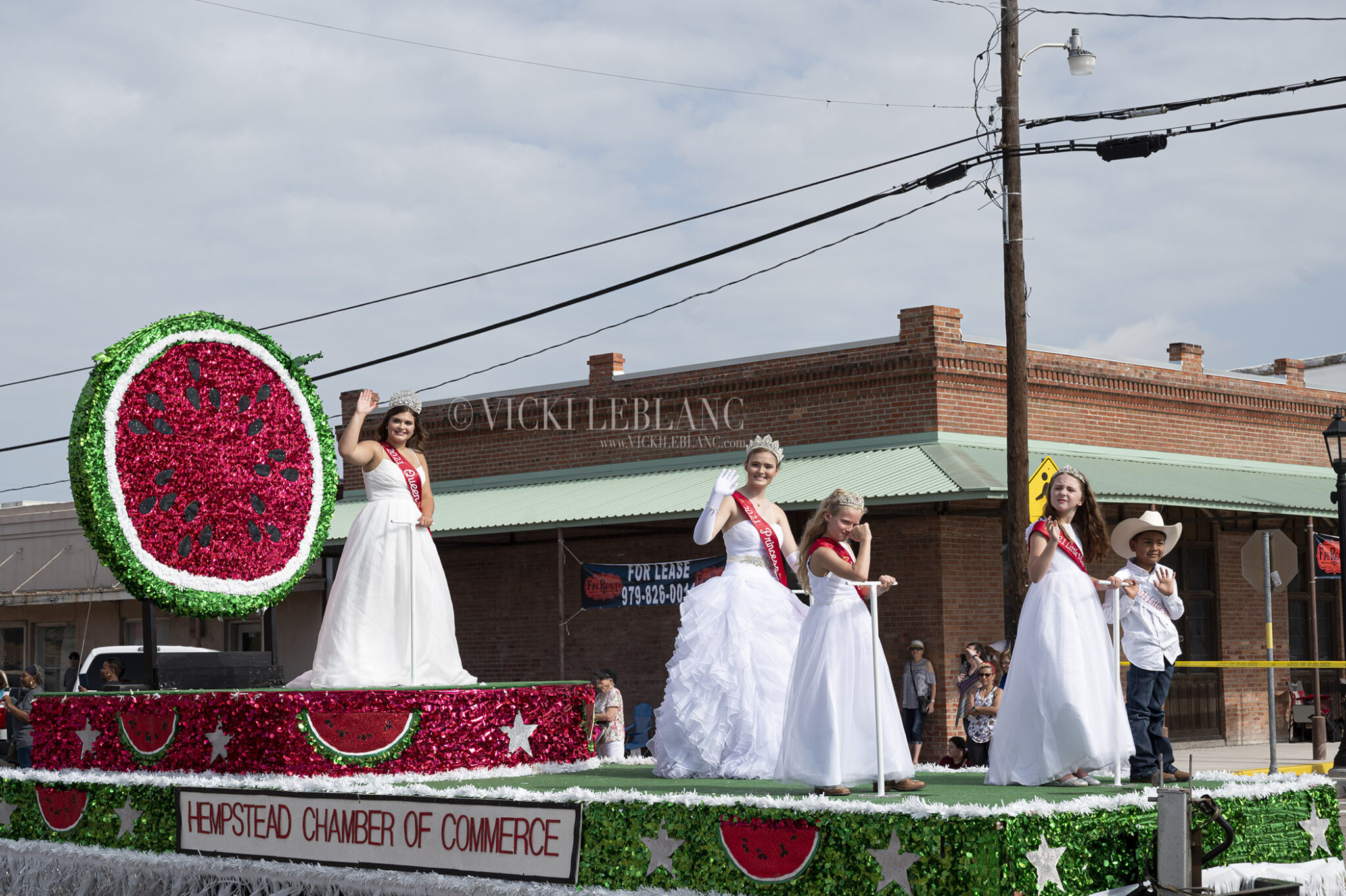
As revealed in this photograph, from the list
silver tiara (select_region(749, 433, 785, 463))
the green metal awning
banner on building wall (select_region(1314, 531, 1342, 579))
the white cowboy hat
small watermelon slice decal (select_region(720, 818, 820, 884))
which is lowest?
small watermelon slice decal (select_region(720, 818, 820, 884))

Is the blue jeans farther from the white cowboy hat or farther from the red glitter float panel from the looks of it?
the red glitter float panel

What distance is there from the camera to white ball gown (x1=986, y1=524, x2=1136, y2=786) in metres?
7.64

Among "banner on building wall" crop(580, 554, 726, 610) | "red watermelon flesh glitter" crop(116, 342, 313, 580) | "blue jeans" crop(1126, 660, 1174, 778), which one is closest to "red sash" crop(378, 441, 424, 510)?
"red watermelon flesh glitter" crop(116, 342, 313, 580)

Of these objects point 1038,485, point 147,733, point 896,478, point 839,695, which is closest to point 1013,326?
point 1038,485

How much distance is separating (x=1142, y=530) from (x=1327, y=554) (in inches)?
578

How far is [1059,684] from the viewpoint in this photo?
7684 mm

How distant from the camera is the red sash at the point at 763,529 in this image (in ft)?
30.0

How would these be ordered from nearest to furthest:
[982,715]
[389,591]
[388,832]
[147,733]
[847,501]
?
[847,501]
[388,832]
[147,733]
[389,591]
[982,715]

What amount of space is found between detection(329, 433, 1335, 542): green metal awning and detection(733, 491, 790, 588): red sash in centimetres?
884

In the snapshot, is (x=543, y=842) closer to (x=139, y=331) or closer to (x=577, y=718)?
(x=577, y=718)

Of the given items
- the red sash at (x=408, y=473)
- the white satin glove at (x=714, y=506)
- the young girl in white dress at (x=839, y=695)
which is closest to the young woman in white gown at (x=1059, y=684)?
the young girl in white dress at (x=839, y=695)

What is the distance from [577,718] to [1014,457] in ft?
23.3

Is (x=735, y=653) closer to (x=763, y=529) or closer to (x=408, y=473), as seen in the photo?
(x=763, y=529)

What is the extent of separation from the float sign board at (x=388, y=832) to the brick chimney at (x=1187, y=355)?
63.6 feet
